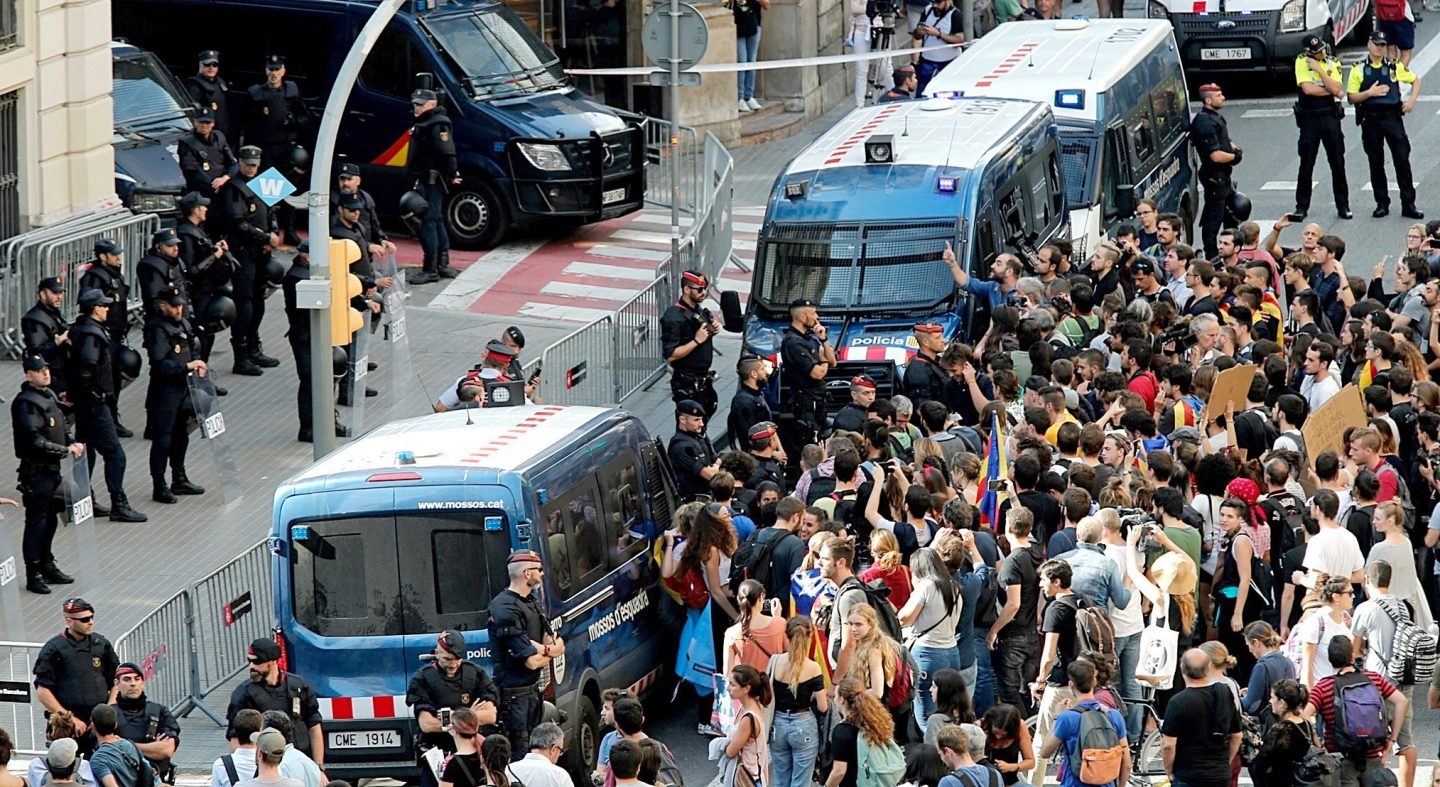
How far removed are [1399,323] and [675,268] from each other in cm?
657

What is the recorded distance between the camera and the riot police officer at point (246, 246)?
2003cm

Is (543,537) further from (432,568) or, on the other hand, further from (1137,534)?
(1137,534)

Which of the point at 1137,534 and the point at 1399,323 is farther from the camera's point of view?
the point at 1399,323

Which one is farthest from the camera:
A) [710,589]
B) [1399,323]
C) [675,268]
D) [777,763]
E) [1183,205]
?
[1183,205]

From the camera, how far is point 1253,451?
50.3 feet

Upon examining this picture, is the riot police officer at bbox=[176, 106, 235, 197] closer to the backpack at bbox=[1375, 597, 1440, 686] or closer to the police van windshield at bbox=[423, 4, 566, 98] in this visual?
the police van windshield at bbox=[423, 4, 566, 98]

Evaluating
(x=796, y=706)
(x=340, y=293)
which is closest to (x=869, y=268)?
(x=340, y=293)

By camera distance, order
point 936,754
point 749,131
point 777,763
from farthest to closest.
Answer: point 749,131, point 777,763, point 936,754

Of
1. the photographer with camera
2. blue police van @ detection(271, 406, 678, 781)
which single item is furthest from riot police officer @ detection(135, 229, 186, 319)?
the photographer with camera

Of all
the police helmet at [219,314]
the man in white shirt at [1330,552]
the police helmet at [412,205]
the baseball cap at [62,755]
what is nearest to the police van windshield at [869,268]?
the police helmet at [412,205]

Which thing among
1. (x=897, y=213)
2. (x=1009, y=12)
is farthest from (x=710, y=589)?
(x=1009, y=12)

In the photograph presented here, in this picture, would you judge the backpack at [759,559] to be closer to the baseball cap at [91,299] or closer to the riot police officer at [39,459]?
A: the riot police officer at [39,459]

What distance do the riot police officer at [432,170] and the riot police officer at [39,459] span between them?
7059 mm

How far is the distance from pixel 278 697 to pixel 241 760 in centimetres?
70
